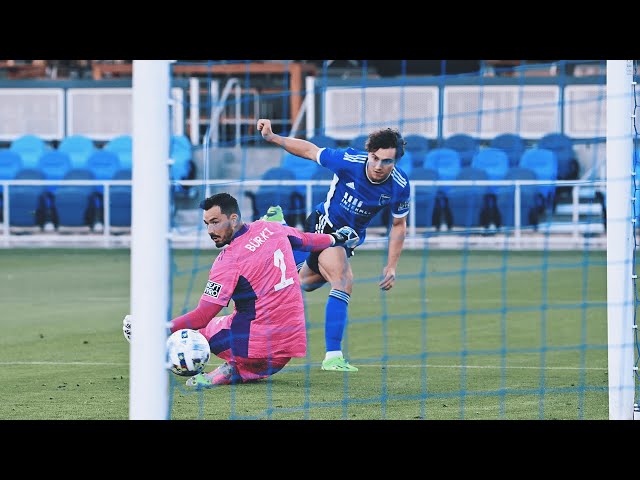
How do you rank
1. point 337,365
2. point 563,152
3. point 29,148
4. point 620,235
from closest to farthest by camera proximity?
point 620,235
point 337,365
point 563,152
point 29,148

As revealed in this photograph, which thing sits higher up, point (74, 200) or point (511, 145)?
point (511, 145)

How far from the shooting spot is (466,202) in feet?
62.4

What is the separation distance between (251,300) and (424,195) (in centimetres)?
1167

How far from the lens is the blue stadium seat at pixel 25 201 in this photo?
63.7ft

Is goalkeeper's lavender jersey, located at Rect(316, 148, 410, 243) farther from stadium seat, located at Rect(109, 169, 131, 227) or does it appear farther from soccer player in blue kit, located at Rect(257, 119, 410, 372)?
stadium seat, located at Rect(109, 169, 131, 227)

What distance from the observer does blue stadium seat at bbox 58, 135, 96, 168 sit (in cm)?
2133

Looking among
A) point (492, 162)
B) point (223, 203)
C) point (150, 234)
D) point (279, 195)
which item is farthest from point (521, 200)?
point (150, 234)

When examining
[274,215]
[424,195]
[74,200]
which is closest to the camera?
[274,215]

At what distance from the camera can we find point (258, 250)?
292 inches

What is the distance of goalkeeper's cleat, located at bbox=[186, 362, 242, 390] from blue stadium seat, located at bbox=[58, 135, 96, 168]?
1423cm

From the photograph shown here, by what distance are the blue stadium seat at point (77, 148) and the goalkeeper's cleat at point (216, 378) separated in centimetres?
1423

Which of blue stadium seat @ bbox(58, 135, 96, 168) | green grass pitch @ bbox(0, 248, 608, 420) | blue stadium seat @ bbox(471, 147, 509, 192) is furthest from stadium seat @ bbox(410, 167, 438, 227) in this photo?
blue stadium seat @ bbox(58, 135, 96, 168)

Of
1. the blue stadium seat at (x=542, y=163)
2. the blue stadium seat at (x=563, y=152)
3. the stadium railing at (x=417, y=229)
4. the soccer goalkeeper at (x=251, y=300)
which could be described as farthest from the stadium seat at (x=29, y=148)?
the soccer goalkeeper at (x=251, y=300)

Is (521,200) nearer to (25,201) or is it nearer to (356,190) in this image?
(25,201)
